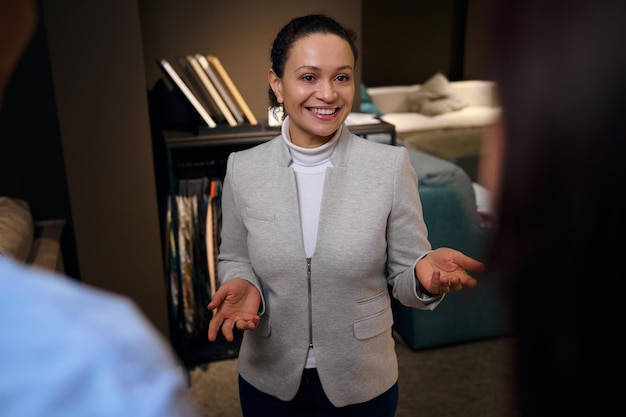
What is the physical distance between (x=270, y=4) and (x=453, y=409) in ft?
6.81

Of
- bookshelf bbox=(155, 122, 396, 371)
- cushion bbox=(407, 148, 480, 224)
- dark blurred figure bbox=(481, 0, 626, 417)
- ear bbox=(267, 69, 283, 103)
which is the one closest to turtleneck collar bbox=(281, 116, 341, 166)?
ear bbox=(267, 69, 283, 103)

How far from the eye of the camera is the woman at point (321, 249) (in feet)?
4.79

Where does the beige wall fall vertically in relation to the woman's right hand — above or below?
above

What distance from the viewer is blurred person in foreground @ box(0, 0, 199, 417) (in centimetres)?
38

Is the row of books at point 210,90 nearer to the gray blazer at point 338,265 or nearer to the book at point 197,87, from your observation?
the book at point 197,87

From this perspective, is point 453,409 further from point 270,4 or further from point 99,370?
point 99,370

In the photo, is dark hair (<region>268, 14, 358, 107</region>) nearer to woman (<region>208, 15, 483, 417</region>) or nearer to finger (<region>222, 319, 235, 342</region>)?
woman (<region>208, 15, 483, 417</region>)

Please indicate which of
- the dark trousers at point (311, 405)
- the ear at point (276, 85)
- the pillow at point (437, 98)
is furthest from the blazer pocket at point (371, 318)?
the pillow at point (437, 98)

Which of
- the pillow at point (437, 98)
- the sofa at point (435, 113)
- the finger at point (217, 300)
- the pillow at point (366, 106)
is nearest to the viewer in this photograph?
the finger at point (217, 300)

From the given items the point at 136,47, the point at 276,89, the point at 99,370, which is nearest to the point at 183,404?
the point at 99,370

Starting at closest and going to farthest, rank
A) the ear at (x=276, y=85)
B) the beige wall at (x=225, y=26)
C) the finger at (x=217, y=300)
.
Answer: the finger at (x=217, y=300)
the ear at (x=276, y=85)
the beige wall at (x=225, y=26)

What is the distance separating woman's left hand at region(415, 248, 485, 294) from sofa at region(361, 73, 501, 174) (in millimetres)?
4138

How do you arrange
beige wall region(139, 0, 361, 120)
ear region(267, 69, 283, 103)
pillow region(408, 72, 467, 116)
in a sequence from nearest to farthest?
ear region(267, 69, 283, 103) → beige wall region(139, 0, 361, 120) → pillow region(408, 72, 467, 116)

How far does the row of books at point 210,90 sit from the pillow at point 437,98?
12.9ft
